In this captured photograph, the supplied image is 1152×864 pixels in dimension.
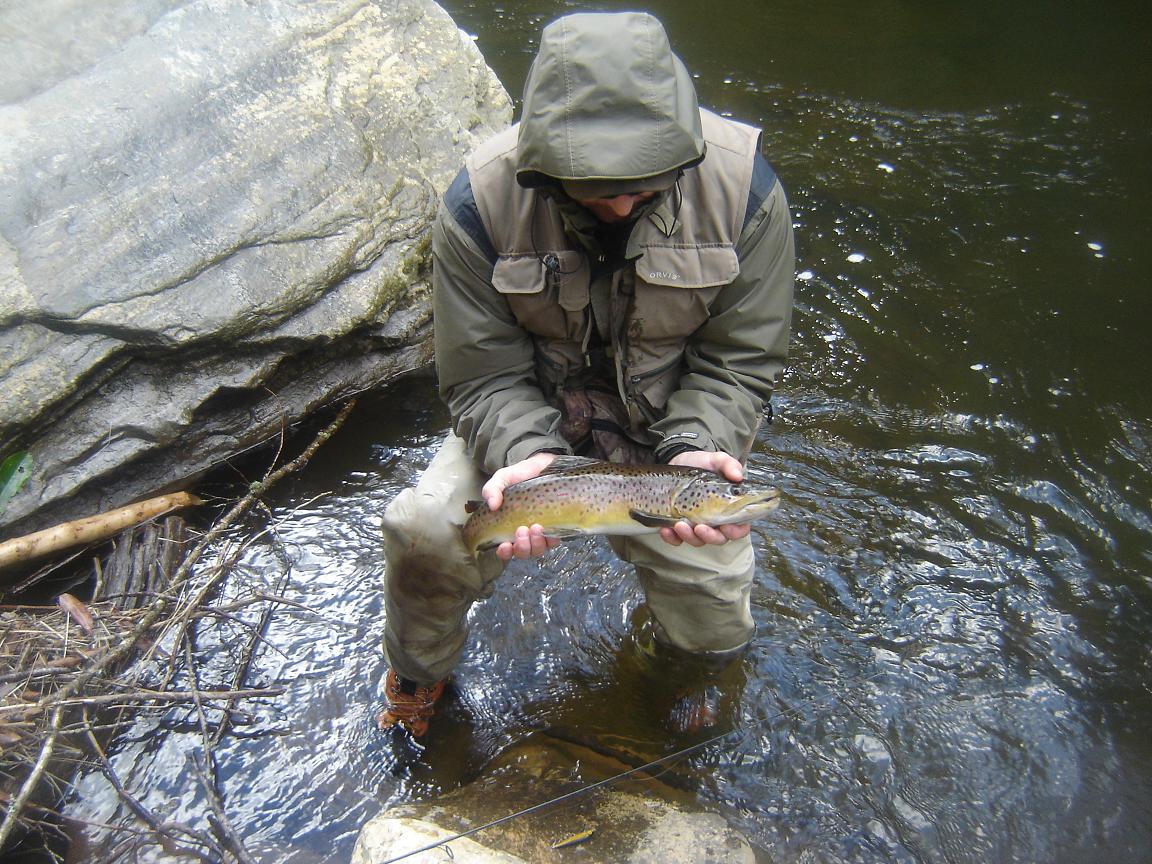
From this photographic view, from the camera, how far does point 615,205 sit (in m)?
2.72

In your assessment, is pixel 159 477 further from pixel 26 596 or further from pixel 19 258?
pixel 19 258

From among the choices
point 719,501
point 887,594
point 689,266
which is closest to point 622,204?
point 689,266

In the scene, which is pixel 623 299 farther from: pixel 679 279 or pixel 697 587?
pixel 697 587

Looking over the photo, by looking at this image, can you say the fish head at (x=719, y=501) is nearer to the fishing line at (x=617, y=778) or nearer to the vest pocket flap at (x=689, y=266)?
the vest pocket flap at (x=689, y=266)

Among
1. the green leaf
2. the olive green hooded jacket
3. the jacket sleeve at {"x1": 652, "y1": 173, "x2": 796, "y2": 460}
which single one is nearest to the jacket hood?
the olive green hooded jacket

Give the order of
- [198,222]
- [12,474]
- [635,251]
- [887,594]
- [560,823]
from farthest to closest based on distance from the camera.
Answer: [198,222]
[12,474]
[887,594]
[560,823]
[635,251]

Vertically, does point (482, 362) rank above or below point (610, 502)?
above

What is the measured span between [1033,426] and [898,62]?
5.75 metres

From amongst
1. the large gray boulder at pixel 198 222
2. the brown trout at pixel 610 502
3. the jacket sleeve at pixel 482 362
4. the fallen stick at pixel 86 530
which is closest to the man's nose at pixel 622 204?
the jacket sleeve at pixel 482 362

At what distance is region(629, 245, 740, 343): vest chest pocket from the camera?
2.97m

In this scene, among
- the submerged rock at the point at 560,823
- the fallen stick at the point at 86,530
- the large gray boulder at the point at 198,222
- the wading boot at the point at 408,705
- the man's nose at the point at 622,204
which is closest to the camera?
the man's nose at the point at 622,204

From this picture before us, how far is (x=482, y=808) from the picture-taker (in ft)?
10.2

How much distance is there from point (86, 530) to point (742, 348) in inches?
121

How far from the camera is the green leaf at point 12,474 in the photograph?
163 inches
